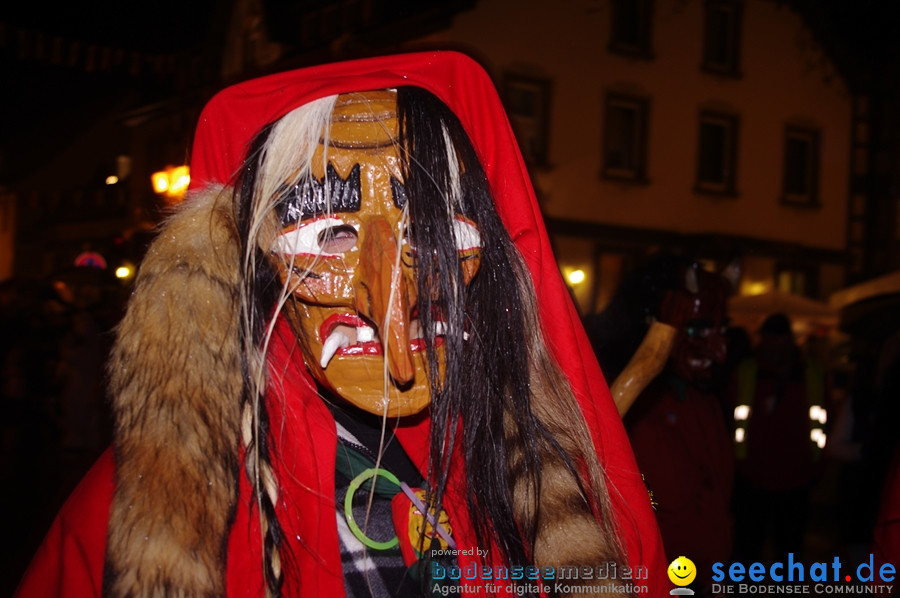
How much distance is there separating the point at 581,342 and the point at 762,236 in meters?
16.0

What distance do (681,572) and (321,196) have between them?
212 centimetres

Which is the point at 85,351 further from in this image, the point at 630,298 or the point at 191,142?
the point at 191,142

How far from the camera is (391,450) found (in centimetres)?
169

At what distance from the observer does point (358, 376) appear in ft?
4.76

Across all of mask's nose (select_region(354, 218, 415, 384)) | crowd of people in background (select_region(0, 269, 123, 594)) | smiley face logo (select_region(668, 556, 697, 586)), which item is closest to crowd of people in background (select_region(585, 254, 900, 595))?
smiley face logo (select_region(668, 556, 697, 586))

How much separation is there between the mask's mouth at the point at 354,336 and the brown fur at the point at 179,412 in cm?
16

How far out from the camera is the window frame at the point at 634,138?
15.0 meters

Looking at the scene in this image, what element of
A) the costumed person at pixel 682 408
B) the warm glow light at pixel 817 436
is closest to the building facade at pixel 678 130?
the warm glow light at pixel 817 436

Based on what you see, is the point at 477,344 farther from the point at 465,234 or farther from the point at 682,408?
the point at 682,408

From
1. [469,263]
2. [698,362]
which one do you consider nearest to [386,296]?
[469,263]

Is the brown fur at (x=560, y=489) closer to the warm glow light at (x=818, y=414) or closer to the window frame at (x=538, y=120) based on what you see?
the warm glow light at (x=818, y=414)

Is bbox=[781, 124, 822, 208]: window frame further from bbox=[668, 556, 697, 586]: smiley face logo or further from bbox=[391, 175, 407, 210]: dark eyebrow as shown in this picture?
bbox=[391, 175, 407, 210]: dark eyebrow

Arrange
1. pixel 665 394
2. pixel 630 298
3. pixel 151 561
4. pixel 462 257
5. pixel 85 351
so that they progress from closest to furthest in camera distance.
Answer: pixel 151 561 → pixel 462 257 → pixel 665 394 → pixel 630 298 → pixel 85 351

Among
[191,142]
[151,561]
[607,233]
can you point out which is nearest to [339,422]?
[151,561]
